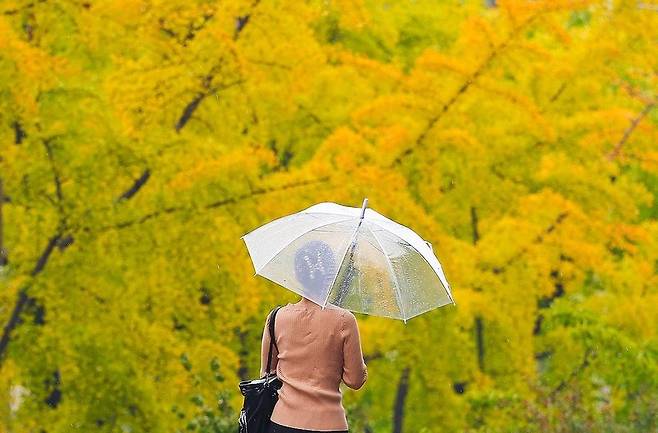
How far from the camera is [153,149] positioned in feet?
30.4

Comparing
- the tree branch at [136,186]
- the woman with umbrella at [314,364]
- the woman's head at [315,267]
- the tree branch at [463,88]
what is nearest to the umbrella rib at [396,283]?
the woman's head at [315,267]

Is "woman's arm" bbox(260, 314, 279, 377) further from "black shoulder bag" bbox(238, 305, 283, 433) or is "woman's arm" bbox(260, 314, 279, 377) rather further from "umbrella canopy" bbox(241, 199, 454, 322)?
"umbrella canopy" bbox(241, 199, 454, 322)

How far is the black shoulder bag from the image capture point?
14.8ft

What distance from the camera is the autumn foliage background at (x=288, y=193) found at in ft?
30.0

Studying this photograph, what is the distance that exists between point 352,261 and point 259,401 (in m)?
0.67

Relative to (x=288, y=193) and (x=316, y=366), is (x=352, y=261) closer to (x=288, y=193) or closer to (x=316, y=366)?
(x=316, y=366)

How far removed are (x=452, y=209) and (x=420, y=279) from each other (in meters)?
7.33

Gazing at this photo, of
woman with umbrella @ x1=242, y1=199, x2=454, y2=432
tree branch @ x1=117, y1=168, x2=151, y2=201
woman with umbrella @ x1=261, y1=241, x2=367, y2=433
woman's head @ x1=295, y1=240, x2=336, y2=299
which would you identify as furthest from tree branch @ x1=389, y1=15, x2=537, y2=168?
woman with umbrella @ x1=261, y1=241, x2=367, y2=433

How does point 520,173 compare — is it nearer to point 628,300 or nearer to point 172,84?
point 628,300

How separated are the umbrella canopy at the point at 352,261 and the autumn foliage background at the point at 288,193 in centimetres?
345

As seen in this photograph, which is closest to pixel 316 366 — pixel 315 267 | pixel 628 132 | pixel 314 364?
pixel 314 364

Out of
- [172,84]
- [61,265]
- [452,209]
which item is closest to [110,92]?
[172,84]

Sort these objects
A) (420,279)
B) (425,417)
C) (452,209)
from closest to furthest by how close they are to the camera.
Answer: (420,279) → (452,209) → (425,417)

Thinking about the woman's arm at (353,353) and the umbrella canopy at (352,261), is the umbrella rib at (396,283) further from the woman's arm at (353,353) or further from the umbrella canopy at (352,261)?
the woman's arm at (353,353)
